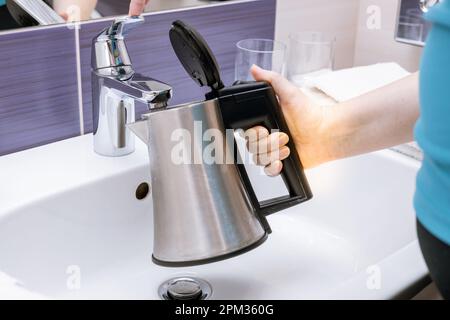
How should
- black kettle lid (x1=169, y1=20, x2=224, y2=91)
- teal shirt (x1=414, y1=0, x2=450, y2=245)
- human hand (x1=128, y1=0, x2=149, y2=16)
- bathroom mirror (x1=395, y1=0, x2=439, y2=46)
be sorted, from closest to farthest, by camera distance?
1. teal shirt (x1=414, y1=0, x2=450, y2=245)
2. black kettle lid (x1=169, y1=20, x2=224, y2=91)
3. human hand (x1=128, y1=0, x2=149, y2=16)
4. bathroom mirror (x1=395, y1=0, x2=439, y2=46)

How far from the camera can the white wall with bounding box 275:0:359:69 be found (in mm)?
1048

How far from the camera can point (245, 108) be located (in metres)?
0.64

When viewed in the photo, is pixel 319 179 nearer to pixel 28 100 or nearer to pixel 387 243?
pixel 387 243

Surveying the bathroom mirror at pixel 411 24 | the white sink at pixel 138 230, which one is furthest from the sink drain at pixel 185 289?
the bathroom mirror at pixel 411 24

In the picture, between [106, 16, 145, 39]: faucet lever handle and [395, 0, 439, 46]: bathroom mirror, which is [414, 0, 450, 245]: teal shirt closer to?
[106, 16, 145, 39]: faucet lever handle

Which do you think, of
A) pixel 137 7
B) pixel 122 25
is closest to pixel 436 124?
pixel 122 25

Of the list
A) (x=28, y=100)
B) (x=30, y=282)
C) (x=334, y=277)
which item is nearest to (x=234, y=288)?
(x=334, y=277)

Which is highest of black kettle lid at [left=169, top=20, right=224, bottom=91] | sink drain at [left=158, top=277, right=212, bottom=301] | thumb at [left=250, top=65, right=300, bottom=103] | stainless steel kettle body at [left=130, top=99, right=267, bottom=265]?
black kettle lid at [left=169, top=20, right=224, bottom=91]

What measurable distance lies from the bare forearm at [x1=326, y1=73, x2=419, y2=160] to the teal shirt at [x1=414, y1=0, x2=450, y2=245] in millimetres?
154

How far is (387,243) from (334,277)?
9 cm

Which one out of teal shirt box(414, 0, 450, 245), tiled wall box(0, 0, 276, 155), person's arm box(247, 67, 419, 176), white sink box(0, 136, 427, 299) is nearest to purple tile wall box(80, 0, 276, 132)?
tiled wall box(0, 0, 276, 155)

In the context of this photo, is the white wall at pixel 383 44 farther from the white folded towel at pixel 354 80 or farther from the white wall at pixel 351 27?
the white folded towel at pixel 354 80

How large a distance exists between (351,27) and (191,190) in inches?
26.1

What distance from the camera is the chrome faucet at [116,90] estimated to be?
2.28 feet
